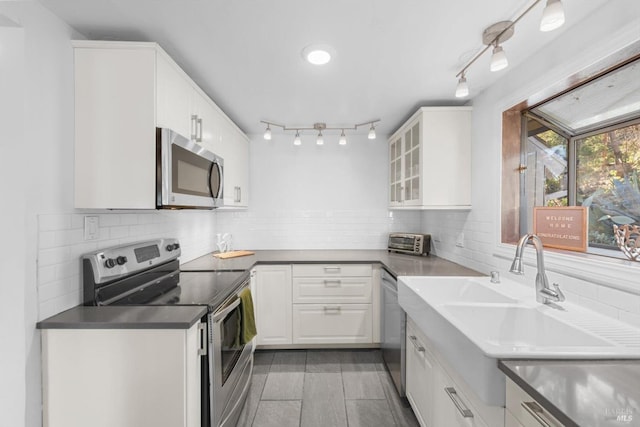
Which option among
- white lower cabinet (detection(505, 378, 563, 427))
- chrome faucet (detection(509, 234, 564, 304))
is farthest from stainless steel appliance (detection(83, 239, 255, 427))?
chrome faucet (detection(509, 234, 564, 304))

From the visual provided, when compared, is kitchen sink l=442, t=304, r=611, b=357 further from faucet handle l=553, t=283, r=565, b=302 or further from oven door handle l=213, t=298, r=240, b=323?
oven door handle l=213, t=298, r=240, b=323

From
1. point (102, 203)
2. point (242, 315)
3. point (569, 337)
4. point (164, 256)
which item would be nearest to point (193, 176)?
point (102, 203)

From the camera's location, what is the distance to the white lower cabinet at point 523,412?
734 millimetres

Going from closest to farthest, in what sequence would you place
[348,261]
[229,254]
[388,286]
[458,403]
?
1. [458,403]
2. [388,286]
3. [348,261]
4. [229,254]

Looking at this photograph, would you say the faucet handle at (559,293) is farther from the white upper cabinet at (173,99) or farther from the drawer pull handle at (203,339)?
the white upper cabinet at (173,99)

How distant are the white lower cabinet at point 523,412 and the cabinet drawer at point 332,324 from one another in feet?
6.10

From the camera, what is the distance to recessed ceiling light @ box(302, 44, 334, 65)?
5.09 feet

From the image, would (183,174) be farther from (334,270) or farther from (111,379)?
(334,270)

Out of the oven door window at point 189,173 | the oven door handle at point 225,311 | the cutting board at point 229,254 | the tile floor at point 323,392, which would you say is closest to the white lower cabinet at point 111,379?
the oven door handle at point 225,311

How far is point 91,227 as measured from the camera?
1.49m

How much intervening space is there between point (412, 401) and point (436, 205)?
137 cm

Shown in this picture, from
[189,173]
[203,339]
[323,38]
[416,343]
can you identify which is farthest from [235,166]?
[416,343]

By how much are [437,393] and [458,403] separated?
268mm

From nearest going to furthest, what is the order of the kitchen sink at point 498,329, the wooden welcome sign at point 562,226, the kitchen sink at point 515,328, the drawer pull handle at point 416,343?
the kitchen sink at point 498,329, the kitchen sink at point 515,328, the wooden welcome sign at point 562,226, the drawer pull handle at point 416,343
